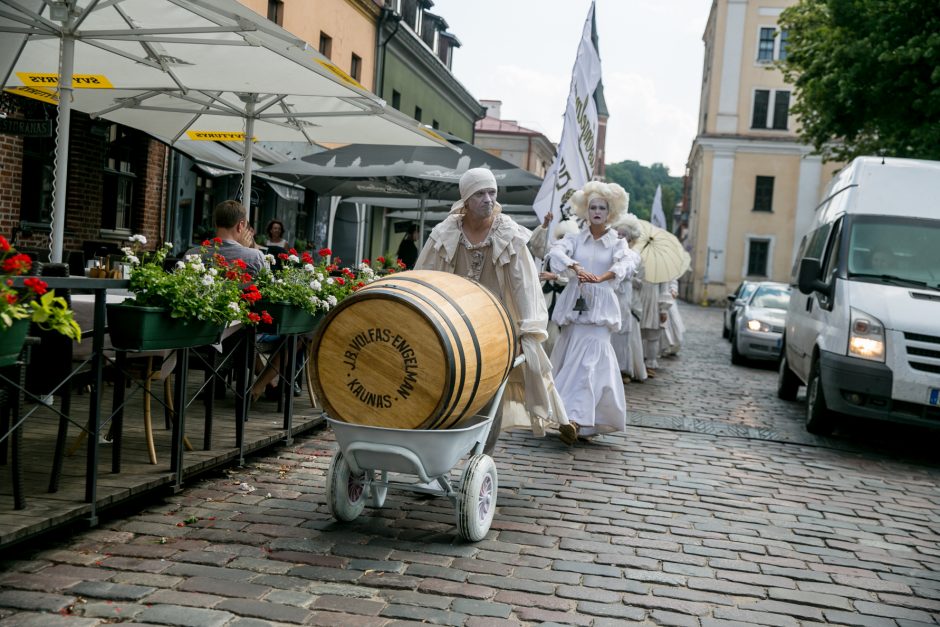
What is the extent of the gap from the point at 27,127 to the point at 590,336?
4.69m

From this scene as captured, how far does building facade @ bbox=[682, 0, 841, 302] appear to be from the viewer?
170 feet

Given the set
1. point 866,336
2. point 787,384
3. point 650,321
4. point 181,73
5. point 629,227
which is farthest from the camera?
point 650,321

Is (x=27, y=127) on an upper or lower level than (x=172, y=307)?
upper

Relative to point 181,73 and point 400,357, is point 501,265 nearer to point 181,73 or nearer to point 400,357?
point 400,357

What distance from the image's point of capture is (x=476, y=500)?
4918 mm

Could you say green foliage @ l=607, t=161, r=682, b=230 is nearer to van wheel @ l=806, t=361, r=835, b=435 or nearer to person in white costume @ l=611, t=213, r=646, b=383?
person in white costume @ l=611, t=213, r=646, b=383

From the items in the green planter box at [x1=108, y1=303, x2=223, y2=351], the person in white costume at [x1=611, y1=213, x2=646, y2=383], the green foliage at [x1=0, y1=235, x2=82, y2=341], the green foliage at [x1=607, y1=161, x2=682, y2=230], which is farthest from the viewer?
the green foliage at [x1=607, y1=161, x2=682, y2=230]

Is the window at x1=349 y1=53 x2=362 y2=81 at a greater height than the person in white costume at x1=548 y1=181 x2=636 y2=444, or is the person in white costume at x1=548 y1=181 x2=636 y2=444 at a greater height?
the window at x1=349 y1=53 x2=362 y2=81

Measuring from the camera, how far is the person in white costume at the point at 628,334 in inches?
495

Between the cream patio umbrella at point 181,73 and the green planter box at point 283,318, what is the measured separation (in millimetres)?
1426

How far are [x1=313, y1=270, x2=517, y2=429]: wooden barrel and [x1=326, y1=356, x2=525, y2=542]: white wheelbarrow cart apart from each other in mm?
69

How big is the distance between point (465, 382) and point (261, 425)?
3255 mm

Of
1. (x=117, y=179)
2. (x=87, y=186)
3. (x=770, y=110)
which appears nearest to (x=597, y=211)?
(x=87, y=186)

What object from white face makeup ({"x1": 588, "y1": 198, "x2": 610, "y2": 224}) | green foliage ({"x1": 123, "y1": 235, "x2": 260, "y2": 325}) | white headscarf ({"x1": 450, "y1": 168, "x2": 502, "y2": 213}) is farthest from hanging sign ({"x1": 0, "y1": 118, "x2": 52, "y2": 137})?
white face makeup ({"x1": 588, "y1": 198, "x2": 610, "y2": 224})
